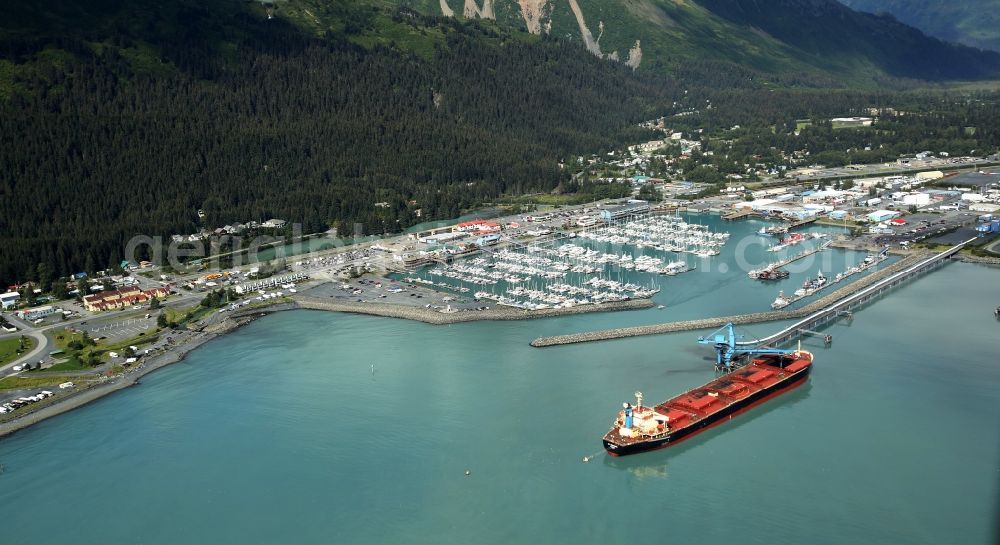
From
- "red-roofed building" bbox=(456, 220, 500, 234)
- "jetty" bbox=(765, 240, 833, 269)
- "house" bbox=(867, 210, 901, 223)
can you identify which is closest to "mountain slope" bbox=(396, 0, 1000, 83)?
"house" bbox=(867, 210, 901, 223)

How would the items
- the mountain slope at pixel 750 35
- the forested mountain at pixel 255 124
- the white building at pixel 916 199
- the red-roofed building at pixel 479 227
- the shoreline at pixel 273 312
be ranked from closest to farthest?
the shoreline at pixel 273 312
the red-roofed building at pixel 479 227
the forested mountain at pixel 255 124
the white building at pixel 916 199
the mountain slope at pixel 750 35

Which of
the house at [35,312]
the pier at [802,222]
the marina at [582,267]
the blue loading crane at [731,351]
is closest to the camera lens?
the blue loading crane at [731,351]

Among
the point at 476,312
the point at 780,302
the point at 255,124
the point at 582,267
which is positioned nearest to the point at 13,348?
the point at 476,312

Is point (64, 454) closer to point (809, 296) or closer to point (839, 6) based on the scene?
point (809, 296)

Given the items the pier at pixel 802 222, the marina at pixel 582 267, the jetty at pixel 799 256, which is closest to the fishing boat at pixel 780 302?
the marina at pixel 582 267

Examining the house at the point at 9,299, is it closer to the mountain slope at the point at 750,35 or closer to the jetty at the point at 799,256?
the jetty at the point at 799,256

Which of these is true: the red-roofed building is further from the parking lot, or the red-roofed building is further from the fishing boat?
the parking lot
